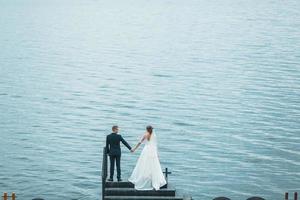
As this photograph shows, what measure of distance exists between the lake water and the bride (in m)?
17.2

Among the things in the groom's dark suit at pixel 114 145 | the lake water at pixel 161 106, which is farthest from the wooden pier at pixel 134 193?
the lake water at pixel 161 106

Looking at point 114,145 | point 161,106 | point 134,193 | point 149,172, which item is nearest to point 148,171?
point 149,172

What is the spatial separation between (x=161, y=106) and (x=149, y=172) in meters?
49.5

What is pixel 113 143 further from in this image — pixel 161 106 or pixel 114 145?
pixel 161 106

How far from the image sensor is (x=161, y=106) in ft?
260

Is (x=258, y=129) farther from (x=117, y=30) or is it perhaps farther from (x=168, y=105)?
(x=117, y=30)

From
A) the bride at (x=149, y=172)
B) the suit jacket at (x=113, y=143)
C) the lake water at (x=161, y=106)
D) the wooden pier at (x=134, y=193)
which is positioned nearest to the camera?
the wooden pier at (x=134, y=193)

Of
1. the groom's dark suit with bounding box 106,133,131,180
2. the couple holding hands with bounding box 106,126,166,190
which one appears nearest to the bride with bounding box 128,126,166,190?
the couple holding hands with bounding box 106,126,166,190

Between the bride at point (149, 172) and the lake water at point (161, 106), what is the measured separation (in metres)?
17.2

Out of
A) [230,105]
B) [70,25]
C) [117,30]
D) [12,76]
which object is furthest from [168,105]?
[70,25]

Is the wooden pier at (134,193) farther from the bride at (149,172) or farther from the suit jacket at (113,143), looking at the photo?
the suit jacket at (113,143)

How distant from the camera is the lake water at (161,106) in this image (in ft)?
174

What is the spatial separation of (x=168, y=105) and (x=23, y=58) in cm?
3977

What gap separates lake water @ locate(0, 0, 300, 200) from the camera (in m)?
52.9
